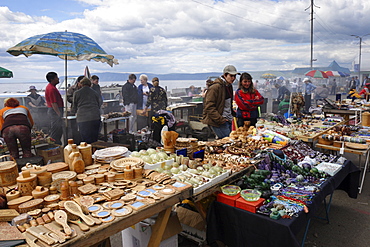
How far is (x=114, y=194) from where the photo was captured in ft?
6.07

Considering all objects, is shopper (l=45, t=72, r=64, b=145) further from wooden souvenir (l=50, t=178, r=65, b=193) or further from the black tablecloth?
the black tablecloth


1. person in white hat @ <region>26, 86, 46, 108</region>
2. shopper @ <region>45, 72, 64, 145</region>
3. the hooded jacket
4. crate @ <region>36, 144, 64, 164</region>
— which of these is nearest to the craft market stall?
the hooded jacket

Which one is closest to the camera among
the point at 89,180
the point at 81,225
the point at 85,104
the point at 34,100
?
the point at 81,225

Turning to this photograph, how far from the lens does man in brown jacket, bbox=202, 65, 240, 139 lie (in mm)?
4008

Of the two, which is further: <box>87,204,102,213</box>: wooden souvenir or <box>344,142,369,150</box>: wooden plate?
<box>344,142,369,150</box>: wooden plate

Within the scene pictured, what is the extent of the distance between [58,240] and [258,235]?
139cm

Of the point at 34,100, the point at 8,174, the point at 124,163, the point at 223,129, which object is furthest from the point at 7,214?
the point at 34,100

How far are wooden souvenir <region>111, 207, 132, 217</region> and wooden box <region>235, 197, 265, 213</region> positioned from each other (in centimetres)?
91

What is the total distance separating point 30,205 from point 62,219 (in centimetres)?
27

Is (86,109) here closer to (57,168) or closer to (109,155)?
(109,155)

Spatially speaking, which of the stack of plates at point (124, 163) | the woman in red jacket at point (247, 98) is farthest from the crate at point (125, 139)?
the stack of plates at point (124, 163)

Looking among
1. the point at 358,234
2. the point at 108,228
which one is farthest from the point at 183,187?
the point at 358,234

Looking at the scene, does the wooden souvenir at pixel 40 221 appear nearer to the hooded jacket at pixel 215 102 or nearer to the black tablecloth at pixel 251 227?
the black tablecloth at pixel 251 227

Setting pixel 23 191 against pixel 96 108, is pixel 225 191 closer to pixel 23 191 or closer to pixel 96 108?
pixel 23 191
